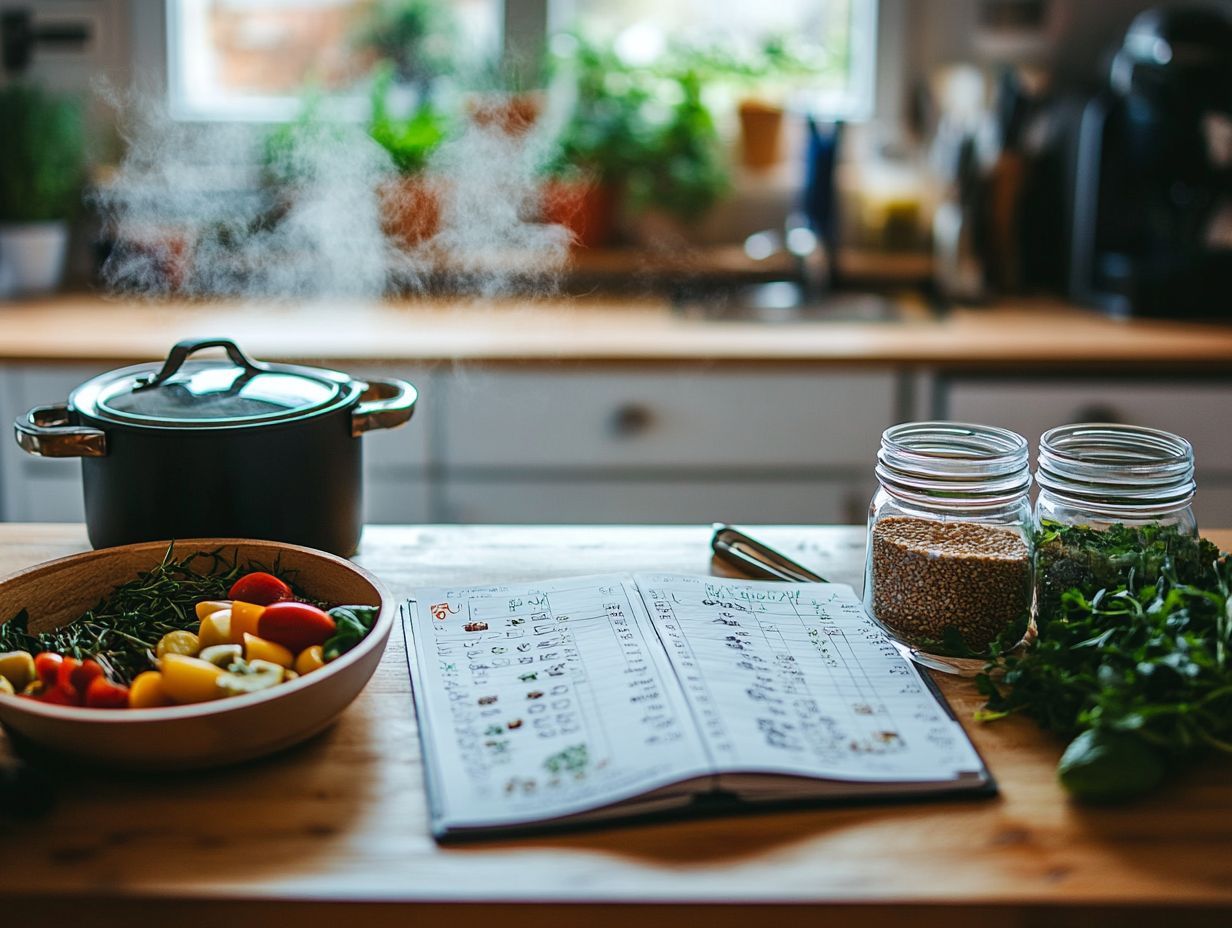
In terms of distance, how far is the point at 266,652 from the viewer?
86 cm

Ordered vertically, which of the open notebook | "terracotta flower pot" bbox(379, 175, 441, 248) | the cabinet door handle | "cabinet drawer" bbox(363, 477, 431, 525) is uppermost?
"terracotta flower pot" bbox(379, 175, 441, 248)

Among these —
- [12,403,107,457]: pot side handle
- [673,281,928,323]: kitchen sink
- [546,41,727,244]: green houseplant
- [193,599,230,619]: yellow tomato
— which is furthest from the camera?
[546,41,727,244]: green houseplant

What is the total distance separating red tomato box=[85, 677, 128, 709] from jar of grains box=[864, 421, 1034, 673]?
572 millimetres

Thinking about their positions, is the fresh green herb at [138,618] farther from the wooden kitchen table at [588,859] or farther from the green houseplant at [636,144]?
the green houseplant at [636,144]

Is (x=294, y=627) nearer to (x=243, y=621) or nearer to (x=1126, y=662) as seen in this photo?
(x=243, y=621)

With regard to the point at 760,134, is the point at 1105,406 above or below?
below

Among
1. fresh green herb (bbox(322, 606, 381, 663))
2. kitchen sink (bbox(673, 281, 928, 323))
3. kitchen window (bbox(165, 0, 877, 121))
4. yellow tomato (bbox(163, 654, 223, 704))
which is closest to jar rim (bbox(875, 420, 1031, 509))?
fresh green herb (bbox(322, 606, 381, 663))

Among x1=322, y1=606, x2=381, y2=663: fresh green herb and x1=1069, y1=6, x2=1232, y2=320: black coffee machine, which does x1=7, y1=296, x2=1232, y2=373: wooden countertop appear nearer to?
x1=1069, y1=6, x2=1232, y2=320: black coffee machine

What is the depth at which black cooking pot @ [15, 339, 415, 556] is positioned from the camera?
106 centimetres

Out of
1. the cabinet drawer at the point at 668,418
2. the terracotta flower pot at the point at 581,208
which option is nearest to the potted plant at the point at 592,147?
the terracotta flower pot at the point at 581,208

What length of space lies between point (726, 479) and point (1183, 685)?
147 cm

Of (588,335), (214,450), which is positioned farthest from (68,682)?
(588,335)

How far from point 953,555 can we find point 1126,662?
17 cm

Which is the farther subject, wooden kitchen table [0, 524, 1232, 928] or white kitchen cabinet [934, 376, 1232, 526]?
white kitchen cabinet [934, 376, 1232, 526]
